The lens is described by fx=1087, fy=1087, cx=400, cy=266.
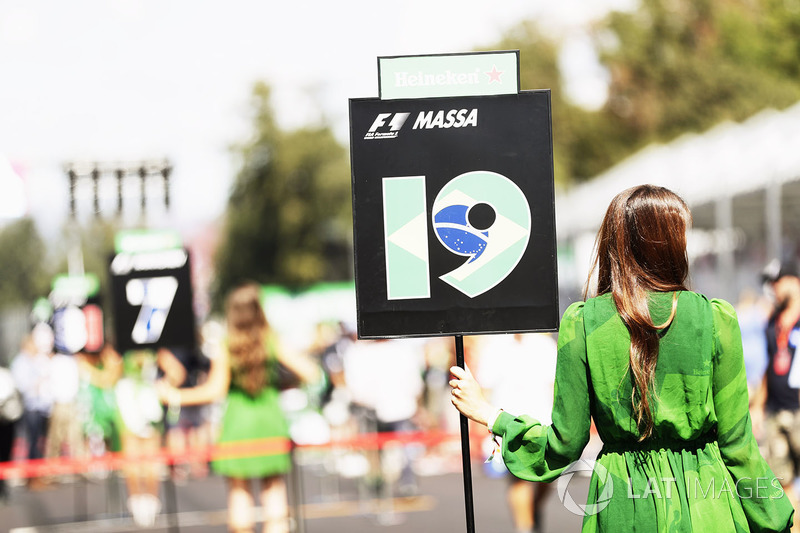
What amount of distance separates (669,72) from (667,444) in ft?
111

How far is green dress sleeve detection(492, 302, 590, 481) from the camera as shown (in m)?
3.05

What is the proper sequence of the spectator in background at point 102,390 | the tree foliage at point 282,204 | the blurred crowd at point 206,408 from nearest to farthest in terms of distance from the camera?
the blurred crowd at point 206,408
the spectator in background at point 102,390
the tree foliage at point 282,204

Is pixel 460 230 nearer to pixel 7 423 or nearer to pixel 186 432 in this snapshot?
pixel 7 423

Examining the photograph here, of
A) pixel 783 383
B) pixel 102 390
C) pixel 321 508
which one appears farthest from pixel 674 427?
pixel 102 390

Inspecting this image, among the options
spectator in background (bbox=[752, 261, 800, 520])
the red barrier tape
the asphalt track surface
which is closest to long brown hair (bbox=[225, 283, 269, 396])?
the red barrier tape

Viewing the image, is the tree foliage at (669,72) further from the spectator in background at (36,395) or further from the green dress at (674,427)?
the green dress at (674,427)

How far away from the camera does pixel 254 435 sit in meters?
7.35

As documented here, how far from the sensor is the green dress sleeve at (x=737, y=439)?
3.01 metres

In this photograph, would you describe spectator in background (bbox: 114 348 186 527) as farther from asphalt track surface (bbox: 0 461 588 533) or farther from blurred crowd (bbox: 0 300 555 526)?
asphalt track surface (bbox: 0 461 588 533)

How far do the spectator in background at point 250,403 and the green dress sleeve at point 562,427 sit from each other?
4204mm

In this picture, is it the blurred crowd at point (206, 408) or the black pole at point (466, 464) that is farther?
the blurred crowd at point (206, 408)

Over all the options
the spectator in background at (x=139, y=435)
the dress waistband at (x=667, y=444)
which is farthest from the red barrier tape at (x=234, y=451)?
the dress waistband at (x=667, y=444)

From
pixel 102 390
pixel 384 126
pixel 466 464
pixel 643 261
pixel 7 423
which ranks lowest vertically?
pixel 7 423

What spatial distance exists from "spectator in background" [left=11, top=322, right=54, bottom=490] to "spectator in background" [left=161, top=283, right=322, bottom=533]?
994 cm
